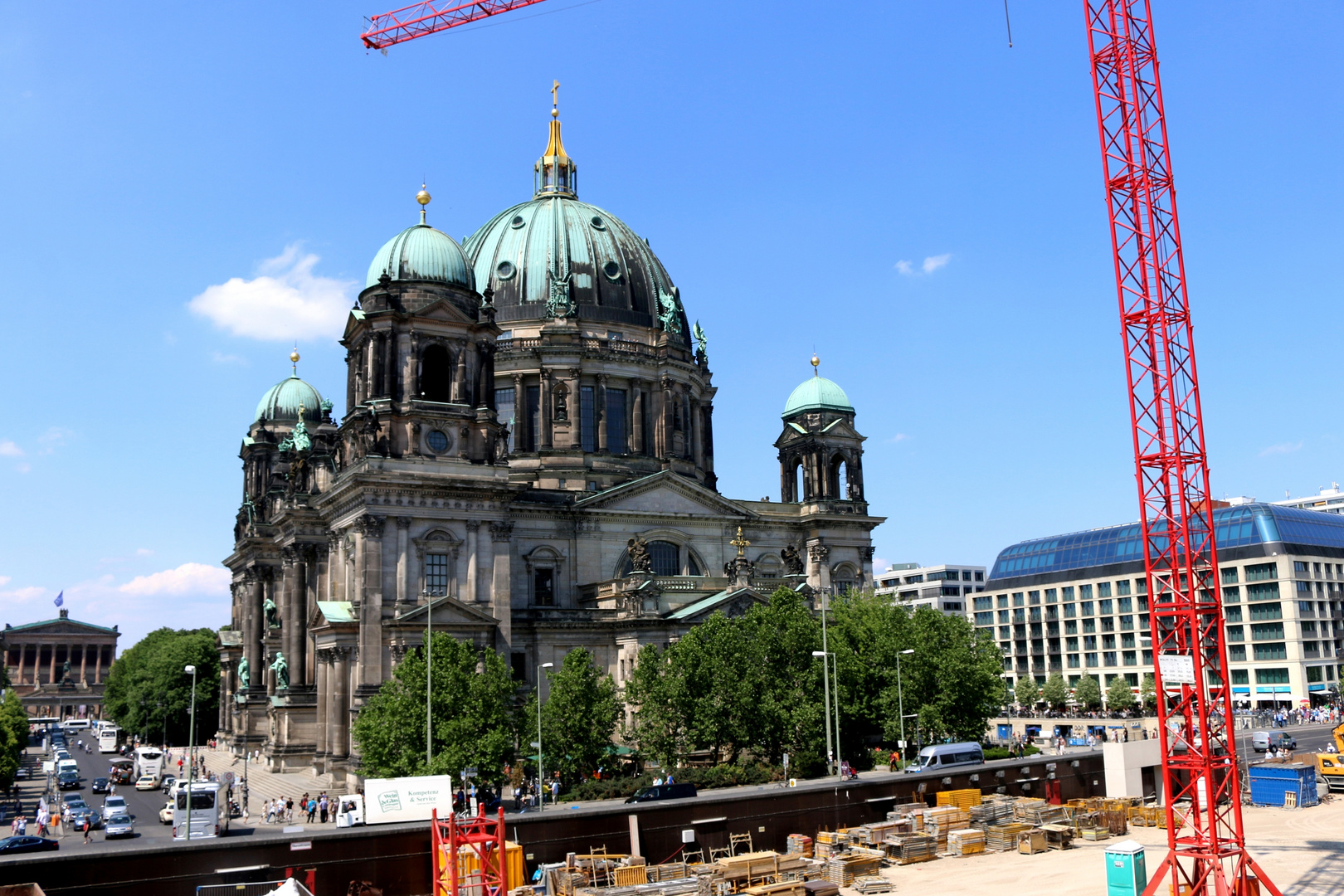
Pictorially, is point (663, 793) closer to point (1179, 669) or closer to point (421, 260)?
point (1179, 669)

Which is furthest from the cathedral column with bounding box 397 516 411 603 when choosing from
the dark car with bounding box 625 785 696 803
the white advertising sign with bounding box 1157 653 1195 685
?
the white advertising sign with bounding box 1157 653 1195 685

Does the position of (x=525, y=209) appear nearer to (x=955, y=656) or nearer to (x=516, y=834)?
(x=955, y=656)

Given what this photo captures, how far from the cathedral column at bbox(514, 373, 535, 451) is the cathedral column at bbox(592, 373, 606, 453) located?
5.49m

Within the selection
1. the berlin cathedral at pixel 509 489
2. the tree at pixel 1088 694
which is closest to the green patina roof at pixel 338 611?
the berlin cathedral at pixel 509 489

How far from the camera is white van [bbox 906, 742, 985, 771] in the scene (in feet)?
209

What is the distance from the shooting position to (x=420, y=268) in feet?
256

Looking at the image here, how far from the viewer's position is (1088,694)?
132 metres

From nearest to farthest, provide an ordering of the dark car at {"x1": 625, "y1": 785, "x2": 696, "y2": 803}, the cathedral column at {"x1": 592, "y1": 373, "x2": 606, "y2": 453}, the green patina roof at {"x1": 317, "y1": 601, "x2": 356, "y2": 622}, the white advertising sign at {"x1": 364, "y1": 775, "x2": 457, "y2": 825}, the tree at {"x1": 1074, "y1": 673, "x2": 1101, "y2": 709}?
the white advertising sign at {"x1": 364, "y1": 775, "x2": 457, "y2": 825}
the dark car at {"x1": 625, "y1": 785, "x2": 696, "y2": 803}
the green patina roof at {"x1": 317, "y1": 601, "x2": 356, "y2": 622}
the cathedral column at {"x1": 592, "y1": 373, "x2": 606, "y2": 453}
the tree at {"x1": 1074, "y1": 673, "x2": 1101, "y2": 709}

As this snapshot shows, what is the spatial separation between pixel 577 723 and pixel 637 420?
37315mm

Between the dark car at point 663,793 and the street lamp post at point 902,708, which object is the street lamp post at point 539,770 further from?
the street lamp post at point 902,708

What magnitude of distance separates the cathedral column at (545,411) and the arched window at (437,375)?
15844 mm

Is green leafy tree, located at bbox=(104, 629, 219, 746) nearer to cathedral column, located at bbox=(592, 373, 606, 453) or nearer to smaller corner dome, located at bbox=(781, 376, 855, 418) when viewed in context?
cathedral column, located at bbox=(592, 373, 606, 453)

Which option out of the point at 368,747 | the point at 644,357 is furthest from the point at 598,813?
the point at 644,357

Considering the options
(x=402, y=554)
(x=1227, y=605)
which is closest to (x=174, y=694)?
(x=402, y=554)
